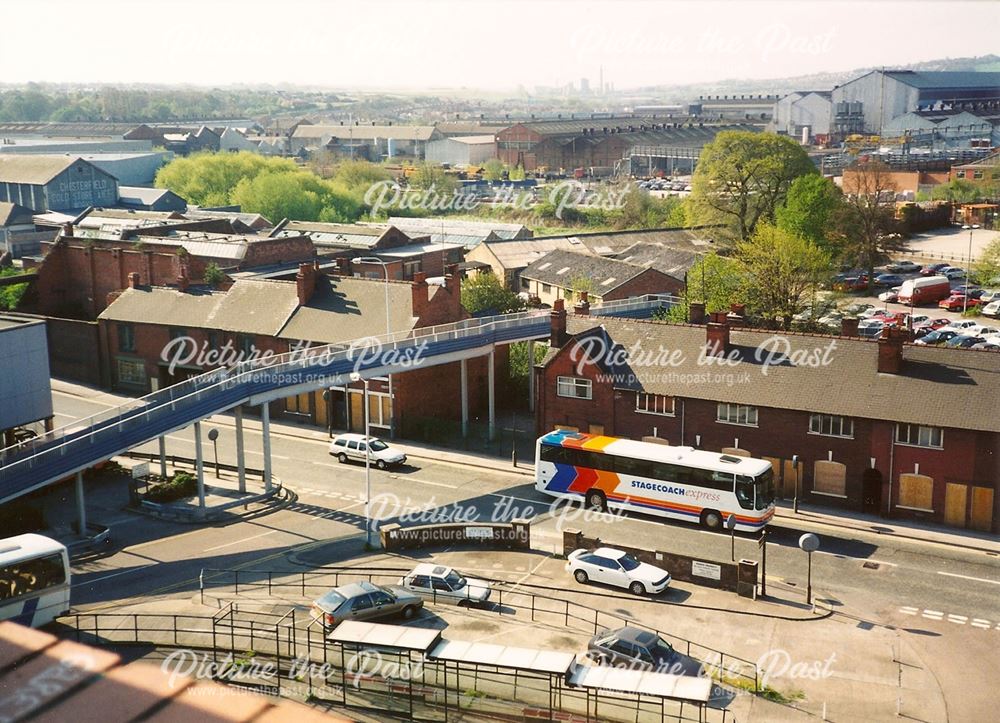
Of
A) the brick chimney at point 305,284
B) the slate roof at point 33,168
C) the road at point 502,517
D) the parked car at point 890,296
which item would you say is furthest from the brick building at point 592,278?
the slate roof at point 33,168

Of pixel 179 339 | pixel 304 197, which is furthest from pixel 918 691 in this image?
pixel 304 197

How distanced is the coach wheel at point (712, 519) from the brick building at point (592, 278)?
31506 mm

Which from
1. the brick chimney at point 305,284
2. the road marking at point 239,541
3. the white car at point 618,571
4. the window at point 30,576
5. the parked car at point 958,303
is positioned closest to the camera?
the window at point 30,576

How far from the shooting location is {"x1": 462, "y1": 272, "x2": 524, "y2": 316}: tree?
67.1 meters

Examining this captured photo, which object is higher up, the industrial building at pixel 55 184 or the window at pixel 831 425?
the industrial building at pixel 55 184

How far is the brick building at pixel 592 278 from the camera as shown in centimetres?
7319

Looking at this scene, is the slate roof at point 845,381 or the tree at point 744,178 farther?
the tree at point 744,178

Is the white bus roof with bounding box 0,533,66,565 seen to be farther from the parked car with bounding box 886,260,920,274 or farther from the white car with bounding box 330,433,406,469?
the parked car with bounding box 886,260,920,274

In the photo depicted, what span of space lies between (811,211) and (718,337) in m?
44.7

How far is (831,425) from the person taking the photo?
145 feet

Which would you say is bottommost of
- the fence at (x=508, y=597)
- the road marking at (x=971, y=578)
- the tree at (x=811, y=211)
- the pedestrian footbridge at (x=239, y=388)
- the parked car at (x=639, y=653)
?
the road marking at (x=971, y=578)

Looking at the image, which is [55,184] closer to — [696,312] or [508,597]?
[696,312]

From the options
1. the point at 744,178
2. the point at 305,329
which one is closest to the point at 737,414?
the point at 305,329

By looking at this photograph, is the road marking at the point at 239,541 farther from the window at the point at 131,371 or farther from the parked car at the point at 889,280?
the parked car at the point at 889,280
